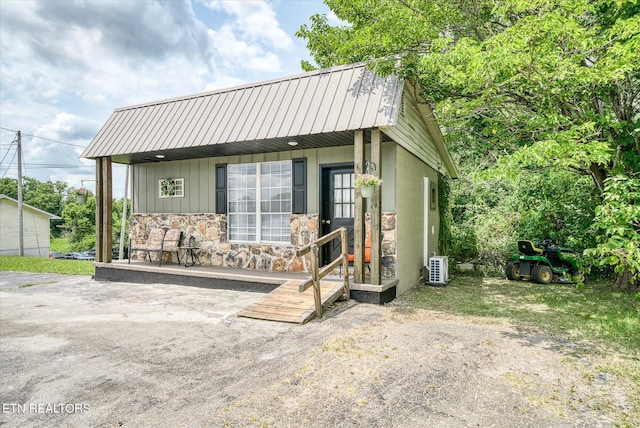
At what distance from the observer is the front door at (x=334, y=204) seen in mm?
6574

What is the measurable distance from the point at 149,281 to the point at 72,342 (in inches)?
149

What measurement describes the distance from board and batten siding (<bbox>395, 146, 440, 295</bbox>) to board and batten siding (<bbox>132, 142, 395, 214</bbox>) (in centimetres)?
33

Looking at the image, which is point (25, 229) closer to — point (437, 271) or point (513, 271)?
point (437, 271)

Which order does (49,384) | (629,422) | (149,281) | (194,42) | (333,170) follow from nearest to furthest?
(629,422) → (49,384) → (333,170) → (149,281) → (194,42)

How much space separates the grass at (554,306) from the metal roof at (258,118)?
300 centimetres

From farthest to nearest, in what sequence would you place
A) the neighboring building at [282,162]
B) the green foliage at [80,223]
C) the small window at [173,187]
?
1. the green foliage at [80,223]
2. the small window at [173,187]
3. the neighboring building at [282,162]

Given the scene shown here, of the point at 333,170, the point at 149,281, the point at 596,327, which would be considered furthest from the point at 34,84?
the point at 596,327

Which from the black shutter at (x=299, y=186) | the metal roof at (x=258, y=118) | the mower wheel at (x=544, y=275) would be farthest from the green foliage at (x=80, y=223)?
the mower wheel at (x=544, y=275)

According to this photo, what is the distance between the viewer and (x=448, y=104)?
19.5 feet

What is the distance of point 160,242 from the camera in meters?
8.00

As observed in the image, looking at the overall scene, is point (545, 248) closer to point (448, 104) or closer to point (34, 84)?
point (448, 104)

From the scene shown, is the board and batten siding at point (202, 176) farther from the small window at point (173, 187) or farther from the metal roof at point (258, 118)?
the metal roof at point (258, 118)

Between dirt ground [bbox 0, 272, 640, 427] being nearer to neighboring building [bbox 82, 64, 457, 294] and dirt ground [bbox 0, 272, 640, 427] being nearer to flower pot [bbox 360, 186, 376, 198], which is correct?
flower pot [bbox 360, 186, 376, 198]

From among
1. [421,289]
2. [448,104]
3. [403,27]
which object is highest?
[403,27]
